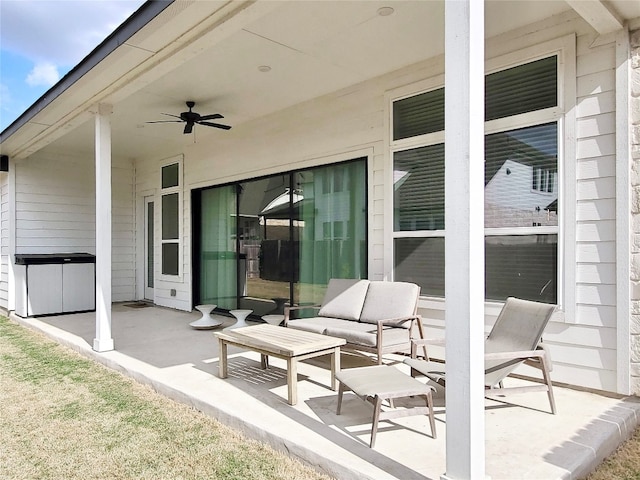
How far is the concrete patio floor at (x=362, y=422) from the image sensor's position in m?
2.38

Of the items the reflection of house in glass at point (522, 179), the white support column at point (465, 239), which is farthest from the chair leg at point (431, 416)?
the reflection of house in glass at point (522, 179)

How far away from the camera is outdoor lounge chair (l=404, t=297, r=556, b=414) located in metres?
2.95

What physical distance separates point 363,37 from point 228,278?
466cm

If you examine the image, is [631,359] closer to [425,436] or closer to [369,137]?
[425,436]

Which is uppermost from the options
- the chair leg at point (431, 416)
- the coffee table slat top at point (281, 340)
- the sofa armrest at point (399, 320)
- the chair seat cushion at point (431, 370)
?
the sofa armrest at point (399, 320)

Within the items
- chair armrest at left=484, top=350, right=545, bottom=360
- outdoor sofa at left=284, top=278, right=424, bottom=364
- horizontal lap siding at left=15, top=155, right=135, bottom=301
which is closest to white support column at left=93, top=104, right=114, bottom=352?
outdoor sofa at left=284, top=278, right=424, bottom=364

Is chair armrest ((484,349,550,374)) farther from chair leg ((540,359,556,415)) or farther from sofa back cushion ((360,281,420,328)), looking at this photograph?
sofa back cushion ((360,281,420,328))

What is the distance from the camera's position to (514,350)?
3223 mm

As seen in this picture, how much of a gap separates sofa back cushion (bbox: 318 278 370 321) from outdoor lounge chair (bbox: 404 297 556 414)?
1346 mm

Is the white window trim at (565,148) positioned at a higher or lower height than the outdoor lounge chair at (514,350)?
higher

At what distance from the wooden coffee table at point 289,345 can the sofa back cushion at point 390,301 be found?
844 millimetres

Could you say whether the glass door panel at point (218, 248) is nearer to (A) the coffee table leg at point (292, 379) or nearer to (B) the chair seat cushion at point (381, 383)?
(A) the coffee table leg at point (292, 379)

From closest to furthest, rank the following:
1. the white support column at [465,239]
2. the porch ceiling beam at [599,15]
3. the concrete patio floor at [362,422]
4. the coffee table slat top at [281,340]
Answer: the white support column at [465,239], the concrete patio floor at [362,422], the porch ceiling beam at [599,15], the coffee table slat top at [281,340]

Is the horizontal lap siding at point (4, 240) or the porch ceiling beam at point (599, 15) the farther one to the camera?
the horizontal lap siding at point (4, 240)
